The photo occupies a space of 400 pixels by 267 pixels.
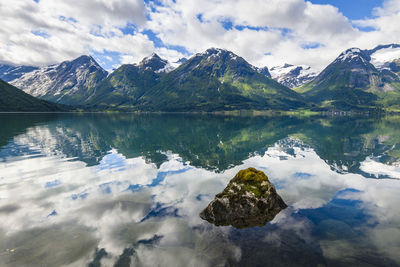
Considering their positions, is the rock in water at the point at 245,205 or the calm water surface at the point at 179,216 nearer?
the calm water surface at the point at 179,216

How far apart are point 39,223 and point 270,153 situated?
39.1 m

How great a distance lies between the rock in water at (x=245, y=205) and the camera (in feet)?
55.9

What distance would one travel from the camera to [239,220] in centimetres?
1697

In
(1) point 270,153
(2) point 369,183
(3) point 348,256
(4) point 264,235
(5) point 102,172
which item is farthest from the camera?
(1) point 270,153

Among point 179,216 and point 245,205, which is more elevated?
point 245,205

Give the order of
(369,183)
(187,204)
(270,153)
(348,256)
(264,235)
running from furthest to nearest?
1. (270,153)
2. (369,183)
3. (187,204)
4. (264,235)
5. (348,256)

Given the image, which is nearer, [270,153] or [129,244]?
[129,244]

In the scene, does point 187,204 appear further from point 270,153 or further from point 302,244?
point 270,153

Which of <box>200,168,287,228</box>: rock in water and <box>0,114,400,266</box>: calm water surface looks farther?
<box>200,168,287,228</box>: rock in water

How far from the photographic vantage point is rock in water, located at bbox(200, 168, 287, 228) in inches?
671

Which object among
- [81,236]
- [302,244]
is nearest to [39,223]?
[81,236]

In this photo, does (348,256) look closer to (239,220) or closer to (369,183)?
(239,220)

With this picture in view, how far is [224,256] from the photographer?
12.8 meters

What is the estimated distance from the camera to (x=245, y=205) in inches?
698
